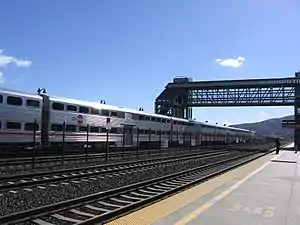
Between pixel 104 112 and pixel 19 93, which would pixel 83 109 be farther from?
pixel 19 93

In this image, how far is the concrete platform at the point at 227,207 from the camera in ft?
28.3

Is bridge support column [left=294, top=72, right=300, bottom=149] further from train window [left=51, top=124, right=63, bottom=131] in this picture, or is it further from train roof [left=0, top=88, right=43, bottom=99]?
train roof [left=0, top=88, right=43, bottom=99]

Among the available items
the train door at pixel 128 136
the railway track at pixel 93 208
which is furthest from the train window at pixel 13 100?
the train door at pixel 128 136

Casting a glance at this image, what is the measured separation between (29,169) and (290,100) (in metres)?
69.9

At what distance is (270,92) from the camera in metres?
82.0

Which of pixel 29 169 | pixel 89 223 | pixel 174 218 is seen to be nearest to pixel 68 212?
pixel 89 223

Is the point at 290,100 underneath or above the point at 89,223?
above

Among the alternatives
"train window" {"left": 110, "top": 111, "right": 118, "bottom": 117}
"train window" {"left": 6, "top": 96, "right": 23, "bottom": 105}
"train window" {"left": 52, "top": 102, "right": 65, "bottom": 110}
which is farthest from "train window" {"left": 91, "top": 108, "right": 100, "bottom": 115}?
"train window" {"left": 6, "top": 96, "right": 23, "bottom": 105}

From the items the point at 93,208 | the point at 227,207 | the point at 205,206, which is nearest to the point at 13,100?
the point at 93,208

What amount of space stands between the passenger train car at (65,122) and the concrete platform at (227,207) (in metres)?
9.36

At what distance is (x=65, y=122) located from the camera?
28.3 meters

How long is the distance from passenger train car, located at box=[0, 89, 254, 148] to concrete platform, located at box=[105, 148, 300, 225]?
30.7 ft

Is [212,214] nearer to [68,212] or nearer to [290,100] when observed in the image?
[68,212]

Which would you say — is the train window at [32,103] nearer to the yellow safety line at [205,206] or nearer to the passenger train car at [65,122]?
the passenger train car at [65,122]
